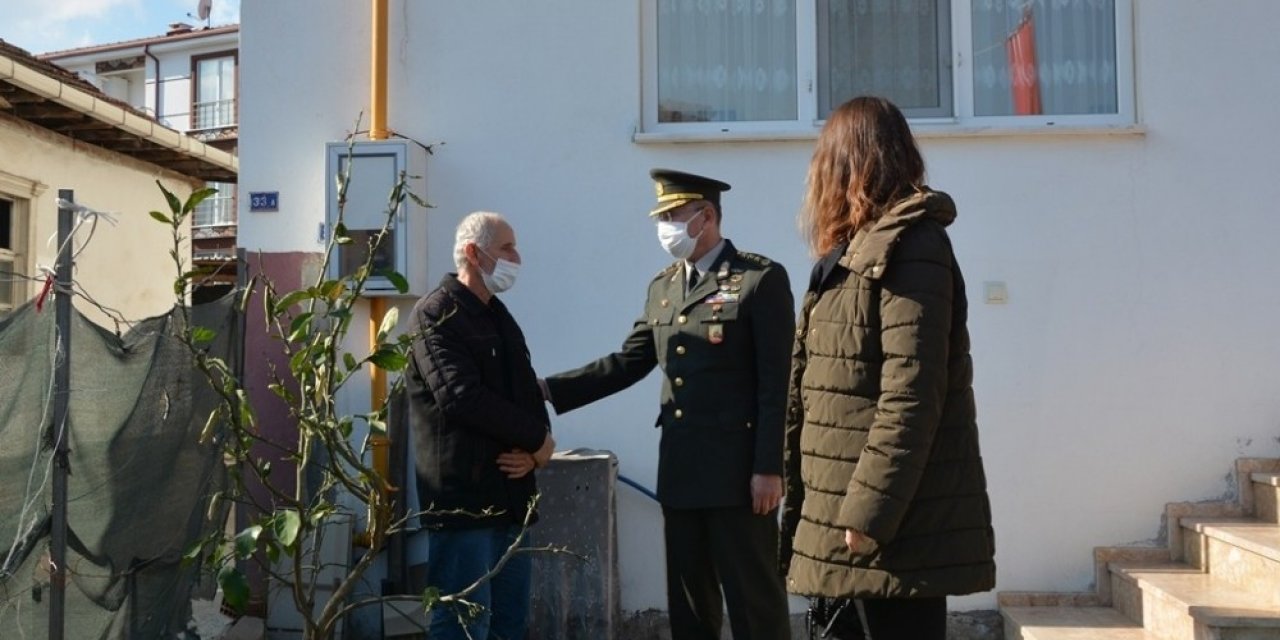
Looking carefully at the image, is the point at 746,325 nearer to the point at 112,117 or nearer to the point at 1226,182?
the point at 1226,182

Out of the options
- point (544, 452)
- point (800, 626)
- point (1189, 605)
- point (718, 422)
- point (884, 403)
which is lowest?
point (800, 626)

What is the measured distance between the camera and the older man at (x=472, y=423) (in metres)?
3.75

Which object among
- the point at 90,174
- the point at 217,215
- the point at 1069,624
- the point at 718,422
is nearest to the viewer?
the point at 718,422

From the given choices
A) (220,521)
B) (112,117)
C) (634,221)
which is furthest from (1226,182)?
(112,117)

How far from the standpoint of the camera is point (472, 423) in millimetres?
3748

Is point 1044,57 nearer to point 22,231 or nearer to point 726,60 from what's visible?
point 726,60

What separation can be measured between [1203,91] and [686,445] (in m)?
3.13

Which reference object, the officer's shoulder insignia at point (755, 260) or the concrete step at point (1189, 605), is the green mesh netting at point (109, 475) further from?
the concrete step at point (1189, 605)

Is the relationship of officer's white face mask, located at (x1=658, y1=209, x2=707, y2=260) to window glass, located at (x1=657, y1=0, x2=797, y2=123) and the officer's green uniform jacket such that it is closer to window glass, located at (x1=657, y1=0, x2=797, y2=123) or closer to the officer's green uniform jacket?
the officer's green uniform jacket

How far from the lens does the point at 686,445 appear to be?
12.4 ft

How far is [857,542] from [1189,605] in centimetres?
227

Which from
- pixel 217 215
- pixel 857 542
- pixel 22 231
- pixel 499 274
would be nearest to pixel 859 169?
pixel 857 542

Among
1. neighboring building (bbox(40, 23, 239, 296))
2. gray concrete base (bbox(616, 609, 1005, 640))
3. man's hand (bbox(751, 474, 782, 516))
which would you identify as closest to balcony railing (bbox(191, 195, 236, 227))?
neighboring building (bbox(40, 23, 239, 296))

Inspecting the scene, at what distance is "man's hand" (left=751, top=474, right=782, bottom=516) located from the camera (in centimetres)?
366
